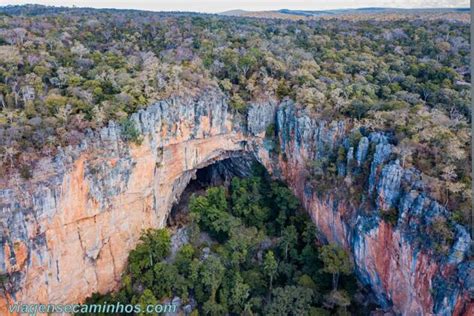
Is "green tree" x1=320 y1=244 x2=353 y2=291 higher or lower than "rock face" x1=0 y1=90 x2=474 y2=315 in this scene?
lower

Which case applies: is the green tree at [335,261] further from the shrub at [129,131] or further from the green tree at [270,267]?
the shrub at [129,131]

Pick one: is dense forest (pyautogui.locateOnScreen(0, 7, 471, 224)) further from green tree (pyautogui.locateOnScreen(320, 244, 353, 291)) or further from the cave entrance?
green tree (pyautogui.locateOnScreen(320, 244, 353, 291))

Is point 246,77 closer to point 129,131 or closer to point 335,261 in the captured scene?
point 129,131

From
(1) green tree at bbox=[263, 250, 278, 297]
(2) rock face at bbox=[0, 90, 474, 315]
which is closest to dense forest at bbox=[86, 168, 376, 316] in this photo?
(1) green tree at bbox=[263, 250, 278, 297]

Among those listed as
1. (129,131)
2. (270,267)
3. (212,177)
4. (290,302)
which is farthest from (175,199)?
(290,302)

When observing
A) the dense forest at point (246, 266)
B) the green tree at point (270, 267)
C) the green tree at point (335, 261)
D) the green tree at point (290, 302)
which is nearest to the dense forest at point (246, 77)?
the green tree at point (335, 261)

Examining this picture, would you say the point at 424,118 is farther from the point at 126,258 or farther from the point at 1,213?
the point at 1,213

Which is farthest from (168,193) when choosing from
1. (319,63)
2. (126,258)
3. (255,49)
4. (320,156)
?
(319,63)
